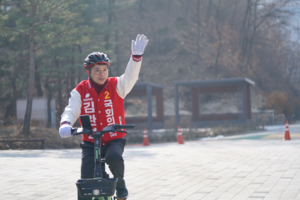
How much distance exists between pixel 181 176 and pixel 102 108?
372 cm

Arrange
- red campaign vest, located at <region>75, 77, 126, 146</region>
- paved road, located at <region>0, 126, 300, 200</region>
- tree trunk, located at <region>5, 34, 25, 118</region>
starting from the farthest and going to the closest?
1. tree trunk, located at <region>5, 34, 25, 118</region>
2. paved road, located at <region>0, 126, 300, 200</region>
3. red campaign vest, located at <region>75, 77, 126, 146</region>

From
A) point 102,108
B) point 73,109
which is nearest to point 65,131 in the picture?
point 73,109

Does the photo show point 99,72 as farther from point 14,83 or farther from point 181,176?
point 14,83

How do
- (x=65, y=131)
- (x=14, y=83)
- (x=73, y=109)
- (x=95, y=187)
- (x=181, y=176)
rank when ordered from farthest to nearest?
(x=14, y=83), (x=181, y=176), (x=73, y=109), (x=65, y=131), (x=95, y=187)

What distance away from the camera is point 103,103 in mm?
3666

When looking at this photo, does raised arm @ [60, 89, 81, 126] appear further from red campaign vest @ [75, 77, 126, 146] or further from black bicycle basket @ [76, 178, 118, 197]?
black bicycle basket @ [76, 178, 118, 197]

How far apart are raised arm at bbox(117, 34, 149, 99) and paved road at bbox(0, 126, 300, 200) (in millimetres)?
2057

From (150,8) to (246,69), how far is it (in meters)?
23.9

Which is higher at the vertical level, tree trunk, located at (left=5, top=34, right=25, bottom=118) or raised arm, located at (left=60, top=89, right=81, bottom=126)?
tree trunk, located at (left=5, top=34, right=25, bottom=118)

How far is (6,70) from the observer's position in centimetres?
2242

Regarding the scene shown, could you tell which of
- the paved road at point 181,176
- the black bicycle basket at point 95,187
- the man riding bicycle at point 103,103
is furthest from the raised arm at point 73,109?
the paved road at point 181,176

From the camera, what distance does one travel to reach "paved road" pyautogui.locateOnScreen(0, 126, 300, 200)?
5.43 metres

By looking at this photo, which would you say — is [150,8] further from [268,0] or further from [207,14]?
[268,0]

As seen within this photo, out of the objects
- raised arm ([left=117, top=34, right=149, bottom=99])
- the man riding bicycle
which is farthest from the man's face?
raised arm ([left=117, top=34, right=149, bottom=99])
